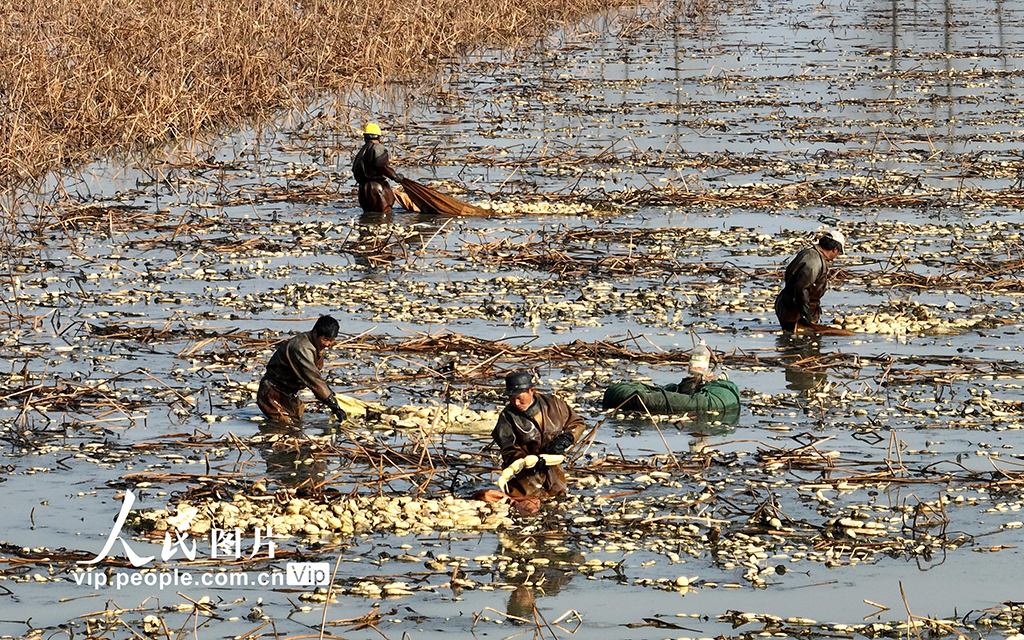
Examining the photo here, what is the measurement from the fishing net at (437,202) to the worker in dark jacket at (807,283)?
6020 mm

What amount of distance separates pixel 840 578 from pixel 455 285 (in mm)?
7782

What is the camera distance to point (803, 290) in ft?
47.0

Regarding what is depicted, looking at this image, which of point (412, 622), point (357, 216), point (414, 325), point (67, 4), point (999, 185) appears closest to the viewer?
point (412, 622)

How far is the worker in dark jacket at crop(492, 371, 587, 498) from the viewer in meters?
10.2

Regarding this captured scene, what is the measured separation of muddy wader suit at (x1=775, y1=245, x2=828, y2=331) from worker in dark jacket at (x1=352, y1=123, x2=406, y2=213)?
6.53m

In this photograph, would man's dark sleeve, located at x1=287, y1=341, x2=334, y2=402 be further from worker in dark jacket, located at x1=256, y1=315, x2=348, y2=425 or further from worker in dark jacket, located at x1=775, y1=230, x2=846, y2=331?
worker in dark jacket, located at x1=775, y1=230, x2=846, y2=331

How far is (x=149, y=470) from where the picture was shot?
35.9 feet

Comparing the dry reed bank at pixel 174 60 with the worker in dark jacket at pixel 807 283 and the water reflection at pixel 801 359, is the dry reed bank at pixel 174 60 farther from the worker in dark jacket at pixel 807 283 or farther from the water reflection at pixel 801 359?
the water reflection at pixel 801 359

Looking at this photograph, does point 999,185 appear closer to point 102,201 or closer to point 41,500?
point 102,201

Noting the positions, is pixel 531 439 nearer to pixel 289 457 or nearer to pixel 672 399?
pixel 289 457

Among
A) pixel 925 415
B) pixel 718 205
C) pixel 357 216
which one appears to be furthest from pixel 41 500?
pixel 718 205

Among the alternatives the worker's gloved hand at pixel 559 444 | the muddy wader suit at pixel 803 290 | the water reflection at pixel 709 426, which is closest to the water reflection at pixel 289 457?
the worker's gloved hand at pixel 559 444

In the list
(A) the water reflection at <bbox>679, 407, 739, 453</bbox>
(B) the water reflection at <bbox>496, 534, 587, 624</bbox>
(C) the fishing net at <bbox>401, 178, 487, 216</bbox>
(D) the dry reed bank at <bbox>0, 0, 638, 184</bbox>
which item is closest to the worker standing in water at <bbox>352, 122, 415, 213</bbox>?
(C) the fishing net at <bbox>401, 178, 487, 216</bbox>

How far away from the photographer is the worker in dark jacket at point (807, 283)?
14.3 metres
